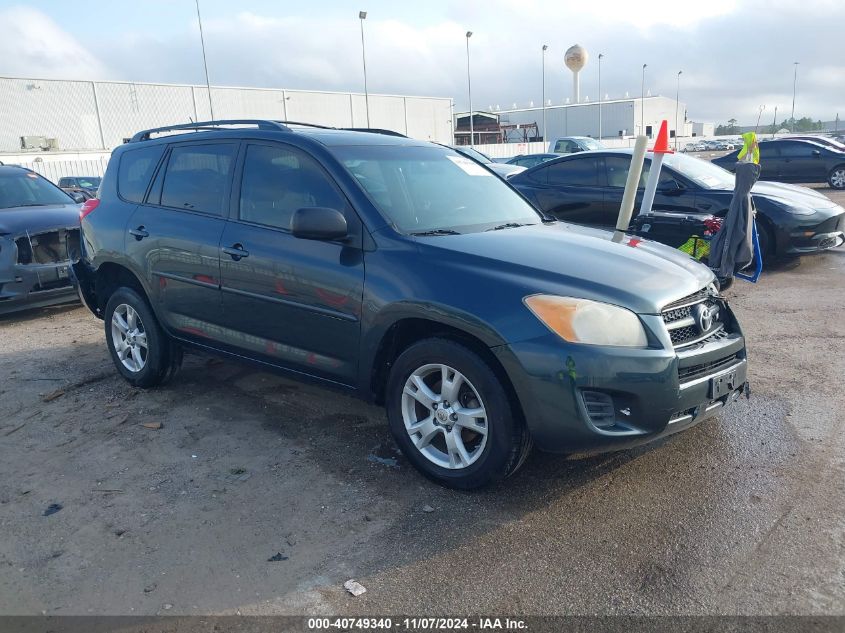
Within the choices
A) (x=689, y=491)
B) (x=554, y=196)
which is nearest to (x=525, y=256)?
(x=689, y=491)

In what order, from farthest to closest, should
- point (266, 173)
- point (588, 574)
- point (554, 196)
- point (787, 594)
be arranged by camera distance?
point (554, 196), point (266, 173), point (588, 574), point (787, 594)

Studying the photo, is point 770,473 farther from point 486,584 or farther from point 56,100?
point 56,100

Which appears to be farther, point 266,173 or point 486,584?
point 266,173

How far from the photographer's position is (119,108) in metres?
46.5

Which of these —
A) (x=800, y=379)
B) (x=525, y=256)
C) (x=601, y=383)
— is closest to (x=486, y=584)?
(x=601, y=383)

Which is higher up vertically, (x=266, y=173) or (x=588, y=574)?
(x=266, y=173)

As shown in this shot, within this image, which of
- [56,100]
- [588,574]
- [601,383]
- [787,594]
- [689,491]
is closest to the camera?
[787,594]

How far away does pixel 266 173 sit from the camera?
4359 millimetres

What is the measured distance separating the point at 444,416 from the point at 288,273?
4.19 ft

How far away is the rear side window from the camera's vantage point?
518 centimetres

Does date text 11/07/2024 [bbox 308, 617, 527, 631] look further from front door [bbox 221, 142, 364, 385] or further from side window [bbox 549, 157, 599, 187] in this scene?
side window [bbox 549, 157, 599, 187]

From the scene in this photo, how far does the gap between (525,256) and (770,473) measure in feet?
5.71

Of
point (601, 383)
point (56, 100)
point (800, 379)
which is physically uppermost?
point (56, 100)

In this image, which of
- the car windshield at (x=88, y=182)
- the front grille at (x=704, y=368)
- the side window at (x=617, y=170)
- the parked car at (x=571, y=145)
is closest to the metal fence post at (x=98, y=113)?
the car windshield at (x=88, y=182)
